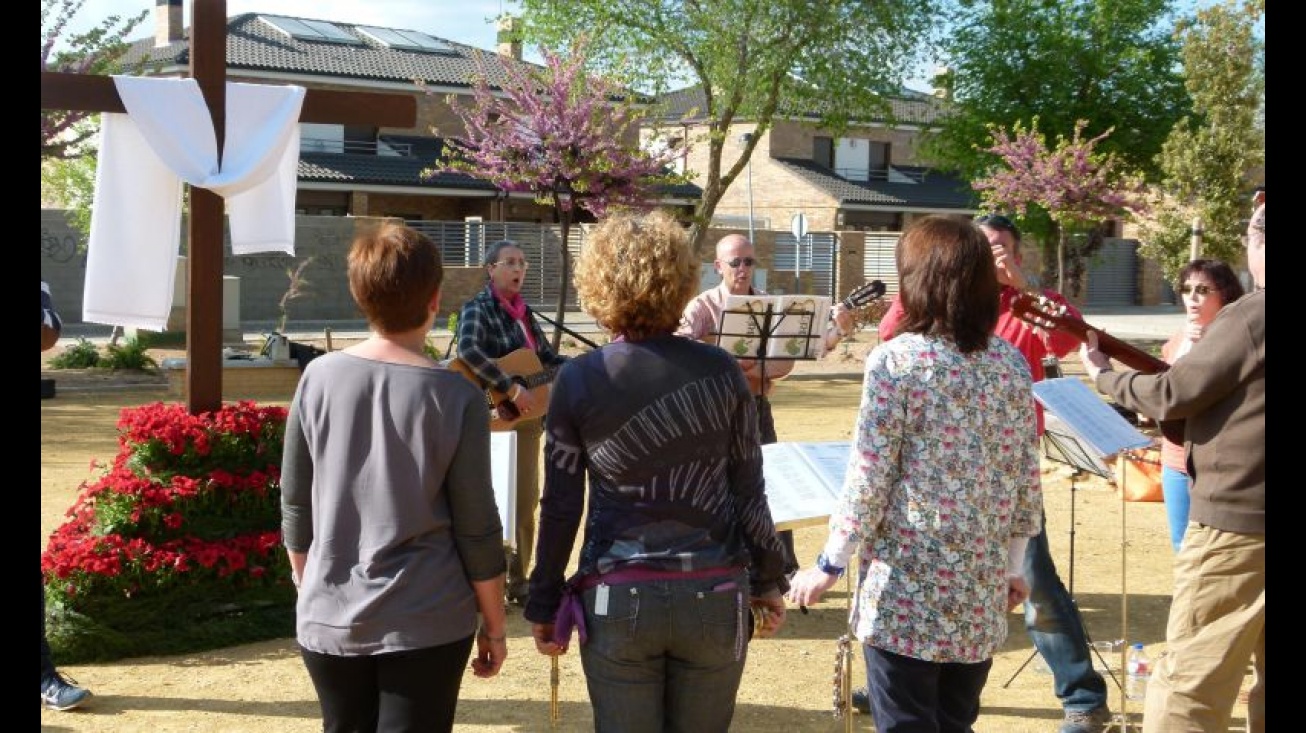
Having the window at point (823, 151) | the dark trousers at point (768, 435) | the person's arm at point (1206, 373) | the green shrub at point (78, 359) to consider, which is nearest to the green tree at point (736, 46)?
the green shrub at point (78, 359)

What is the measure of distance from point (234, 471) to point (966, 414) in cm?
423

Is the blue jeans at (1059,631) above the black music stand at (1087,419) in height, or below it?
below

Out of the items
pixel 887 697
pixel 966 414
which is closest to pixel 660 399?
pixel 966 414

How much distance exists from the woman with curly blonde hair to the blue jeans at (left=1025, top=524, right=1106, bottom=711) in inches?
82.7

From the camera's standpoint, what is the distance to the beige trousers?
3729 mm

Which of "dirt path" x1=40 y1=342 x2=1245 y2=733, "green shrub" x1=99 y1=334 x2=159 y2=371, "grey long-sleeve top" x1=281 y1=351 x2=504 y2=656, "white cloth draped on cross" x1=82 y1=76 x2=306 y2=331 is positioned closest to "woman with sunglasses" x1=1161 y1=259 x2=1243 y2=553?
"dirt path" x1=40 y1=342 x2=1245 y2=733

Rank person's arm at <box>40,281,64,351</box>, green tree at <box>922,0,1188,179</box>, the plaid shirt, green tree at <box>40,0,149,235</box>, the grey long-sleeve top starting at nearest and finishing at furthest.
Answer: the grey long-sleeve top
person's arm at <box>40,281,64,351</box>
the plaid shirt
green tree at <box>40,0,149,235</box>
green tree at <box>922,0,1188,179</box>

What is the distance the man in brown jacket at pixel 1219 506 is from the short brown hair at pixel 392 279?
2.15m

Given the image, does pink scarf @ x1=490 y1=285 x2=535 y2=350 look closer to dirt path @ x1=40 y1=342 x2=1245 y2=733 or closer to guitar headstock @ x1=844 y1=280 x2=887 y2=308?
dirt path @ x1=40 y1=342 x2=1245 y2=733

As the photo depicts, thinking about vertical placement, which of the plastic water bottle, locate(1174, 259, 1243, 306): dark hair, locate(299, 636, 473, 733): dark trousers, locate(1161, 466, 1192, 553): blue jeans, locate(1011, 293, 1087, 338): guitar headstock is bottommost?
the plastic water bottle

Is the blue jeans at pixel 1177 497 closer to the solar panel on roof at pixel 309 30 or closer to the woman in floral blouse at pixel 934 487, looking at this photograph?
the woman in floral blouse at pixel 934 487

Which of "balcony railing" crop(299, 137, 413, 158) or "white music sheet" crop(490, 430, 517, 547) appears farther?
"balcony railing" crop(299, 137, 413, 158)

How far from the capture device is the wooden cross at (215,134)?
20.1 feet
